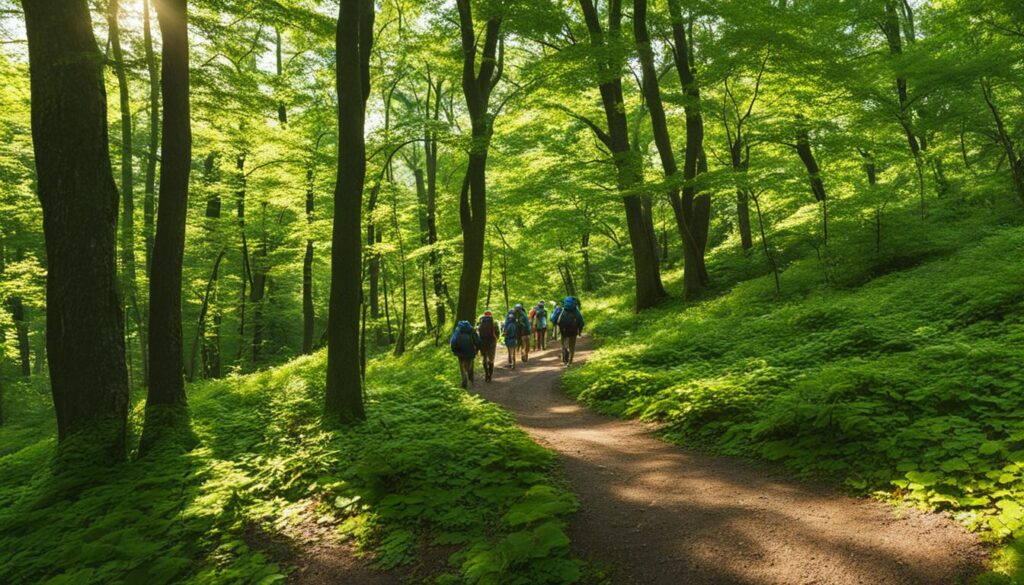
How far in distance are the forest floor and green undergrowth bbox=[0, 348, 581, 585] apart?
415mm

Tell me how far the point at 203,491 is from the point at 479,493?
10.6 ft

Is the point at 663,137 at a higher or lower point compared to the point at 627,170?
higher

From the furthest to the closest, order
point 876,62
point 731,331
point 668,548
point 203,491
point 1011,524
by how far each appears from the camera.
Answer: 1. point 876,62
2. point 731,331
3. point 203,491
4. point 668,548
5. point 1011,524

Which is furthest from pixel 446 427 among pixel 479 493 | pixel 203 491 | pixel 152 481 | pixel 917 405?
pixel 917 405

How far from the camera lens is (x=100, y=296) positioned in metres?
6.75

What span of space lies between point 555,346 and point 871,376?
1205cm

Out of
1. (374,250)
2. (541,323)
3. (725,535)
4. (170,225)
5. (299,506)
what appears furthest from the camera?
(541,323)

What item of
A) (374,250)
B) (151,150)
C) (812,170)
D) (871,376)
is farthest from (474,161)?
(812,170)

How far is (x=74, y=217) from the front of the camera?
662 cm

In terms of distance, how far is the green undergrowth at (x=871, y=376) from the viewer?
4242 millimetres

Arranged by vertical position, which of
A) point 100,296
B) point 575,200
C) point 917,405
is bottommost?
point 917,405

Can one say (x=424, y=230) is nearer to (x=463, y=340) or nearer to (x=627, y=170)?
(x=627, y=170)

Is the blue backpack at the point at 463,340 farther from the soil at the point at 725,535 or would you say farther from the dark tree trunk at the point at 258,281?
the dark tree trunk at the point at 258,281

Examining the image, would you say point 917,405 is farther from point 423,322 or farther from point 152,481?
point 423,322
